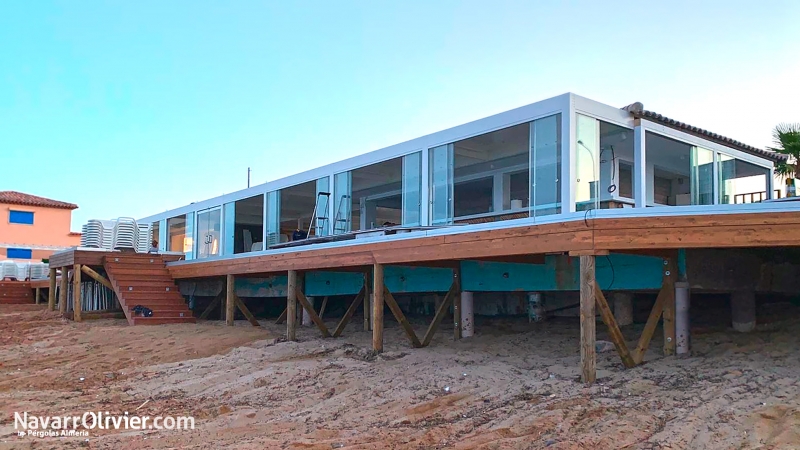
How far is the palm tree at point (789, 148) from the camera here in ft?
51.9

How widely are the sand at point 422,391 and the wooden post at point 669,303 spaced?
26 centimetres

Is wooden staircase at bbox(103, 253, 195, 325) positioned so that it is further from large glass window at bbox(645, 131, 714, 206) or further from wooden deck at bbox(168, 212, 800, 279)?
large glass window at bbox(645, 131, 714, 206)

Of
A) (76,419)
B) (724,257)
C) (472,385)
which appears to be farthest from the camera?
(724,257)

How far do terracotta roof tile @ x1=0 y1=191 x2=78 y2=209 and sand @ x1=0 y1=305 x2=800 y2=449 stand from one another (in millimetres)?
25748

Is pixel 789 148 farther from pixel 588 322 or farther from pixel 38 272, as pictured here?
pixel 38 272

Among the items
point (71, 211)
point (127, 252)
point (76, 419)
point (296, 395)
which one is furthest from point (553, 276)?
point (71, 211)

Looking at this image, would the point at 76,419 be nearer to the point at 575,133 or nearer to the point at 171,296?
the point at 575,133

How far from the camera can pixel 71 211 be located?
3784cm

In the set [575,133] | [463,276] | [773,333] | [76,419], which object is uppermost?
[575,133]

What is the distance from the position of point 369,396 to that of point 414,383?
681mm

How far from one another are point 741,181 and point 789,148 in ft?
8.08

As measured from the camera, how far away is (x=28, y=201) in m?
35.8

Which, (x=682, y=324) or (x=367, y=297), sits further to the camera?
(x=367, y=297)

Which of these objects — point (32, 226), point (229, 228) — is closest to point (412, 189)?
point (229, 228)
